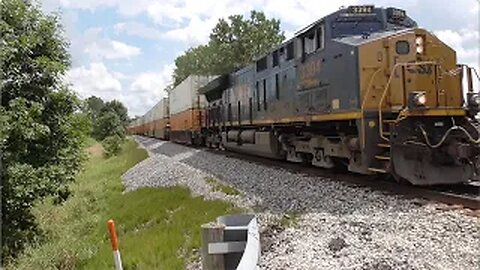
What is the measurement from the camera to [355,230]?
6.39 m

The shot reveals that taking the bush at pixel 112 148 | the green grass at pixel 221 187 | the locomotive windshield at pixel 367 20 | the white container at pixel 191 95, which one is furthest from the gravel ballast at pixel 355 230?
the bush at pixel 112 148

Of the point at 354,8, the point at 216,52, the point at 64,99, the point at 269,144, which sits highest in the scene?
the point at 216,52

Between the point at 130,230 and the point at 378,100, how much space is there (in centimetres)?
540

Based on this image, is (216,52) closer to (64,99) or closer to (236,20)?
(236,20)

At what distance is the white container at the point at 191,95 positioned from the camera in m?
30.4

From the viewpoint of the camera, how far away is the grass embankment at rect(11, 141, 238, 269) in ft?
25.5

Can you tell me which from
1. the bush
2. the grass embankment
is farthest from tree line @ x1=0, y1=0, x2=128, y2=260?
the bush

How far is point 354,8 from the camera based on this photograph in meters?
11.3

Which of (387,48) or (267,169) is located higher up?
(387,48)

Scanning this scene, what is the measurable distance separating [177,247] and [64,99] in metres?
5.45

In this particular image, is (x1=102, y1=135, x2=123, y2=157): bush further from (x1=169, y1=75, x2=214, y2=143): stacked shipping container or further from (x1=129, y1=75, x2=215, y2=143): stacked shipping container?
(x1=169, y1=75, x2=214, y2=143): stacked shipping container

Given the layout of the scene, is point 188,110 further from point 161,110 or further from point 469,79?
point 469,79

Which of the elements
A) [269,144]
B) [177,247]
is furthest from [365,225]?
[269,144]

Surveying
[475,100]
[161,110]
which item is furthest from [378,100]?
[161,110]
